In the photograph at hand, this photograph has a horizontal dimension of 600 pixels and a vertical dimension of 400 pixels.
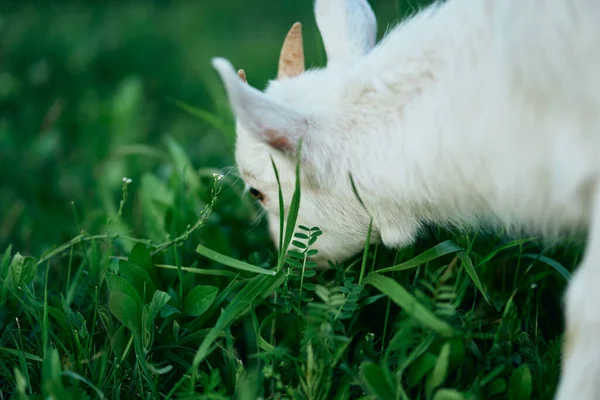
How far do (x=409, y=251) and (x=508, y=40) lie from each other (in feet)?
2.91

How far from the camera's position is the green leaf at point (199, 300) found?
2.30 metres

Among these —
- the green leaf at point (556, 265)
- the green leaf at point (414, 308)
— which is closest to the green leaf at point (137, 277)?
the green leaf at point (414, 308)

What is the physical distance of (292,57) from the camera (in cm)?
268

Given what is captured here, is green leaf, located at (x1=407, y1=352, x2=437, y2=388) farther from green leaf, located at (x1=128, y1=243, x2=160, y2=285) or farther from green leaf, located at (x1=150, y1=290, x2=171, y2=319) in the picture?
green leaf, located at (x1=128, y1=243, x2=160, y2=285)

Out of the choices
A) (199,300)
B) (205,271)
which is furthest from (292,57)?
(199,300)

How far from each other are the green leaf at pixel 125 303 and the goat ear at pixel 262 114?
2.20 feet

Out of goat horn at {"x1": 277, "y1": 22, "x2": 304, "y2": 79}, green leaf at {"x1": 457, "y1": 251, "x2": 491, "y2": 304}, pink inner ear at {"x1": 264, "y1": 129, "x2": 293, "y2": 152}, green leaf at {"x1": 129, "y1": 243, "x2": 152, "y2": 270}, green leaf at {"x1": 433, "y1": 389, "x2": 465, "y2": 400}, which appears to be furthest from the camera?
goat horn at {"x1": 277, "y1": 22, "x2": 304, "y2": 79}

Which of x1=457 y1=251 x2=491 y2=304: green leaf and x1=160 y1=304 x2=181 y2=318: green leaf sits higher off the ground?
x1=160 y1=304 x2=181 y2=318: green leaf

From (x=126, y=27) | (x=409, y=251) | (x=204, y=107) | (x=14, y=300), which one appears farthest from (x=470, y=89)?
(x=126, y=27)

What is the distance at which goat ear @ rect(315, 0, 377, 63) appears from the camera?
8.24 ft

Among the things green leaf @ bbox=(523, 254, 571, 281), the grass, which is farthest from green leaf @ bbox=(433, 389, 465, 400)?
green leaf @ bbox=(523, 254, 571, 281)

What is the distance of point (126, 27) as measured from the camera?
21.1 feet

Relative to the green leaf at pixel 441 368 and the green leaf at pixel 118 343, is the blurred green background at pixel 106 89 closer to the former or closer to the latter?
the green leaf at pixel 118 343

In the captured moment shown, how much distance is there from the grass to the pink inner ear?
11.0 inches
